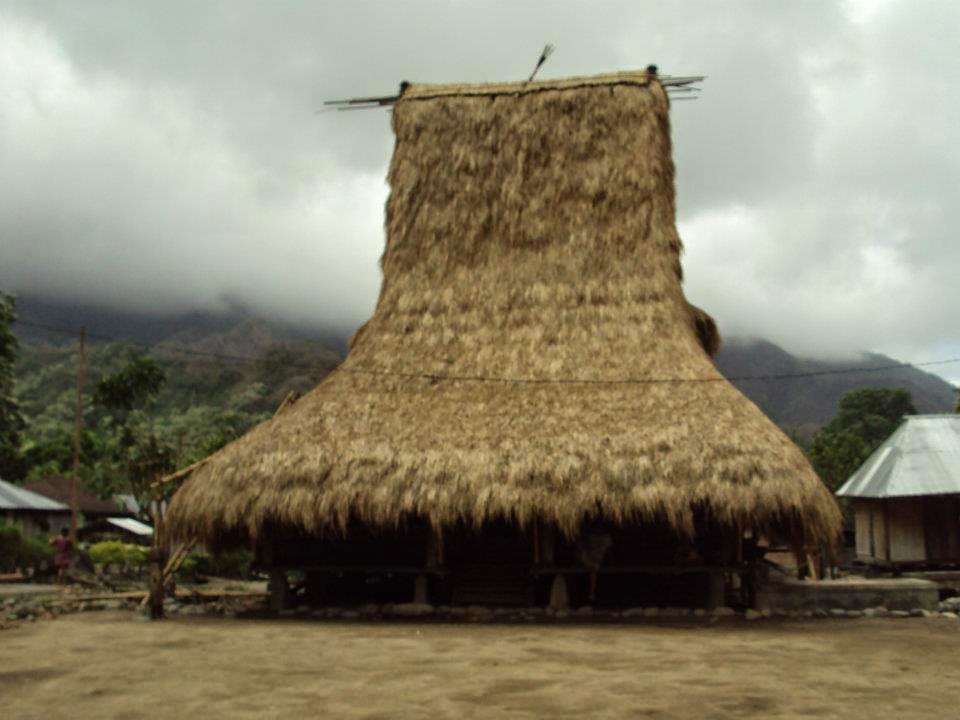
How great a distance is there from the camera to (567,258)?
14930 millimetres

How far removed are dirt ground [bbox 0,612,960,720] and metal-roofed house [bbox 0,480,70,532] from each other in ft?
61.8

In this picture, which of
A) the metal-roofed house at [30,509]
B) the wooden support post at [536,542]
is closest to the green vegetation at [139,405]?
the metal-roofed house at [30,509]

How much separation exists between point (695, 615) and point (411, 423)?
4.51 m

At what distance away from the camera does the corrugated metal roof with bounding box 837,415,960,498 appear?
1841 cm

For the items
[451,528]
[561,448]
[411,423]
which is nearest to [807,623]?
[561,448]

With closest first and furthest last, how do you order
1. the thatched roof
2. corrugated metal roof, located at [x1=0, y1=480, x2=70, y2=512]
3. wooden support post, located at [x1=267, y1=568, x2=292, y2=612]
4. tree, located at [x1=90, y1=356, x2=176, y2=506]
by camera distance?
the thatched roof
wooden support post, located at [x1=267, y1=568, x2=292, y2=612]
corrugated metal roof, located at [x1=0, y1=480, x2=70, y2=512]
tree, located at [x1=90, y1=356, x2=176, y2=506]

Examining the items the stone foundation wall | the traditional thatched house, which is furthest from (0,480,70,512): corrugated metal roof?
the stone foundation wall

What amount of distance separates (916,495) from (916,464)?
3.44 ft

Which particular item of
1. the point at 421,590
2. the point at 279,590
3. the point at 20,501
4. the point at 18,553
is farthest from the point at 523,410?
the point at 20,501

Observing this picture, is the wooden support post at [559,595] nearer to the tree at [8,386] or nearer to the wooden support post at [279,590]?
the wooden support post at [279,590]

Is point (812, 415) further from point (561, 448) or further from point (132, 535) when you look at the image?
point (561, 448)

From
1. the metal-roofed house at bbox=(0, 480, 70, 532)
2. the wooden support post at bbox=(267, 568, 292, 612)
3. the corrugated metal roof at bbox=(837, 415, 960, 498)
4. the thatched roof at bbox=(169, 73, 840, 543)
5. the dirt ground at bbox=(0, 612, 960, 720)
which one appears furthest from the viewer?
the metal-roofed house at bbox=(0, 480, 70, 532)

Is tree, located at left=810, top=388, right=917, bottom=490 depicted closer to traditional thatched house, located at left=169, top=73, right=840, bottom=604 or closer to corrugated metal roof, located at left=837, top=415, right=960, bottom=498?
corrugated metal roof, located at left=837, top=415, right=960, bottom=498

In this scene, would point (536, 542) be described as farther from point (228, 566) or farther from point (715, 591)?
point (228, 566)
